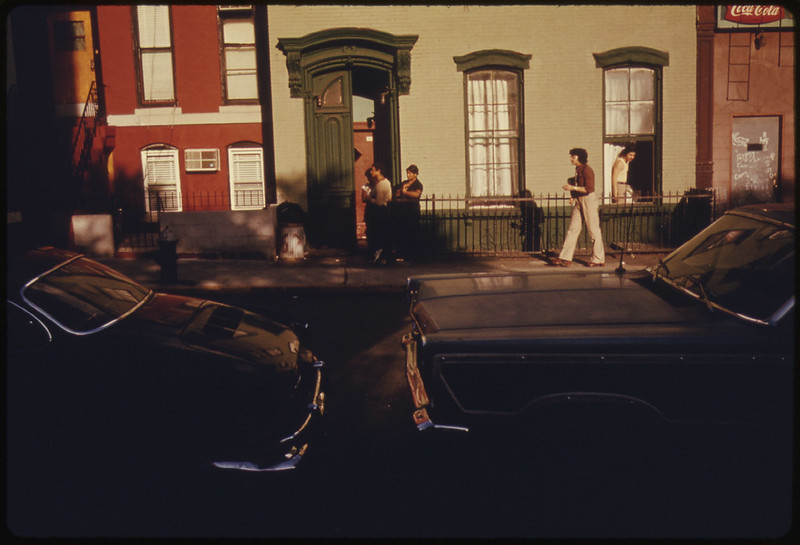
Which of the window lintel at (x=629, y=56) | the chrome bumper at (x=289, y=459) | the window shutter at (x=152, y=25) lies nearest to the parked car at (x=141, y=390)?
the chrome bumper at (x=289, y=459)

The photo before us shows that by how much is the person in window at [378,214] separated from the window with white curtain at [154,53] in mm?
5869

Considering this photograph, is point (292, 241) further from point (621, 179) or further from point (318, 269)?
point (621, 179)

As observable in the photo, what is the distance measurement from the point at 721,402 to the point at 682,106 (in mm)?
12230

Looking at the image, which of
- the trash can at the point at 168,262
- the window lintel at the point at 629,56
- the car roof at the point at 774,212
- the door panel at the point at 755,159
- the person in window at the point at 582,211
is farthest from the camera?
the door panel at the point at 755,159

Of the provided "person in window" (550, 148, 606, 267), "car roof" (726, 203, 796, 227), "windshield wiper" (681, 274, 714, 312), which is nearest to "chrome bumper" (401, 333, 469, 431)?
"windshield wiper" (681, 274, 714, 312)

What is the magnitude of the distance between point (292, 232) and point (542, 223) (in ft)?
15.5

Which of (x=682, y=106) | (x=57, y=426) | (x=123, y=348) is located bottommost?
(x=57, y=426)

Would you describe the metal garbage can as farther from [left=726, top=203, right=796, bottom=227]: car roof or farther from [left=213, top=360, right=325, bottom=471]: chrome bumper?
[left=726, top=203, right=796, bottom=227]: car roof

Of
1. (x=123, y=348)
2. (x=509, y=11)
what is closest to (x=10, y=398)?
(x=123, y=348)

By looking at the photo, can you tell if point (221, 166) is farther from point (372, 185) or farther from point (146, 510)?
point (146, 510)

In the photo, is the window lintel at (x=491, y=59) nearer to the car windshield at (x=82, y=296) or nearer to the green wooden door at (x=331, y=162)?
the green wooden door at (x=331, y=162)

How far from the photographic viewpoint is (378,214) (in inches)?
528

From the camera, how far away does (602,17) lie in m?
14.4

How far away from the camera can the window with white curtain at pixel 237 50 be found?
16625 millimetres
